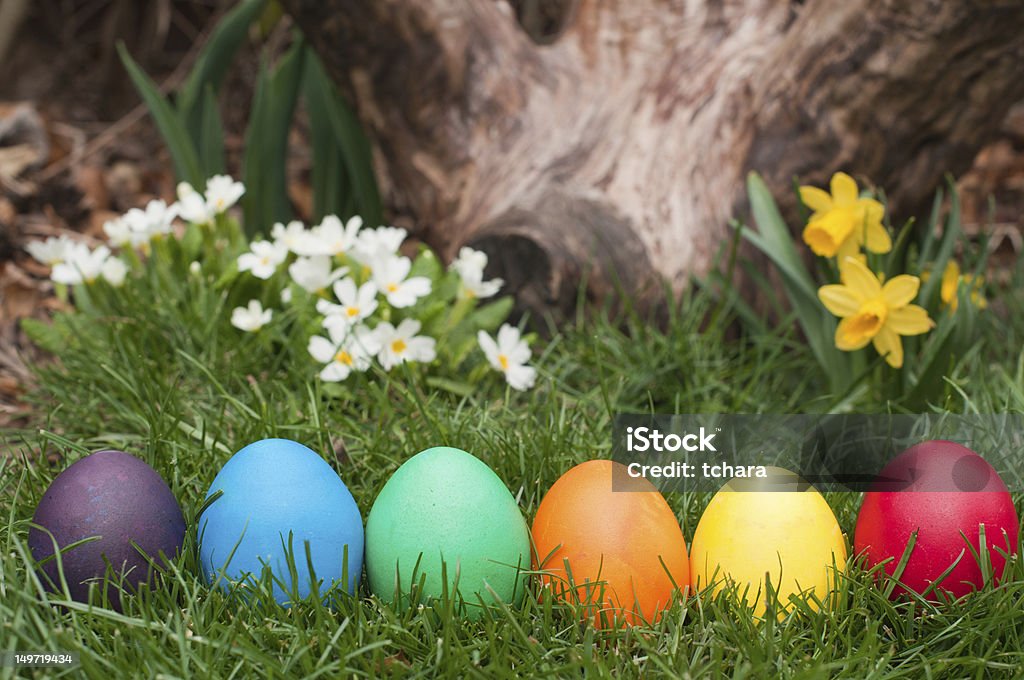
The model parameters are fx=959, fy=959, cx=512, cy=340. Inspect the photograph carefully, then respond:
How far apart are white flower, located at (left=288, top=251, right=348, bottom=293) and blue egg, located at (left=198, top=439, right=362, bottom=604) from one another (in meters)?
0.71

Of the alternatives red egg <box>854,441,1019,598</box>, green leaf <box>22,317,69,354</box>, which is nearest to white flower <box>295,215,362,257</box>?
green leaf <box>22,317,69,354</box>

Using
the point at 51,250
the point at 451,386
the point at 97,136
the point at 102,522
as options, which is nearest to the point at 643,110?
the point at 451,386

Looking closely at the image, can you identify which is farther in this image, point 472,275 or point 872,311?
point 472,275

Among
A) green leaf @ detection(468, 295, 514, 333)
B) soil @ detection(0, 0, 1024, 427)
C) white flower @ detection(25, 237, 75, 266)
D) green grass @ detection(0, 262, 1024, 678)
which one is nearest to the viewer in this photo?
green grass @ detection(0, 262, 1024, 678)

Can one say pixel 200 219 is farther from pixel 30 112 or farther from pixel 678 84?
pixel 30 112

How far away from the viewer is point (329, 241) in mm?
2031

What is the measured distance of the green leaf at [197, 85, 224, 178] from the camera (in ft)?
9.56

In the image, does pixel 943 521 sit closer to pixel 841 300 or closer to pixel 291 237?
pixel 841 300

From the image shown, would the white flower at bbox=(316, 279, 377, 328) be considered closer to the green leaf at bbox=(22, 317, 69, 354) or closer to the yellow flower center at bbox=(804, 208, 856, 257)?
the green leaf at bbox=(22, 317, 69, 354)

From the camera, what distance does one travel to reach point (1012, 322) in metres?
2.43

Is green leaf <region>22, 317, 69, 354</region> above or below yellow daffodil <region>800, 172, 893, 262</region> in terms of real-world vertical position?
below

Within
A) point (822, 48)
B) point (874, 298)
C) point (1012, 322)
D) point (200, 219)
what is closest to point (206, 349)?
point (200, 219)

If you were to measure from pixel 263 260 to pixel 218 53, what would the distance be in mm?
1173

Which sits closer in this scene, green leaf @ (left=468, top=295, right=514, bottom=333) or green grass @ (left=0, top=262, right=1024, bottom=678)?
green grass @ (left=0, top=262, right=1024, bottom=678)
